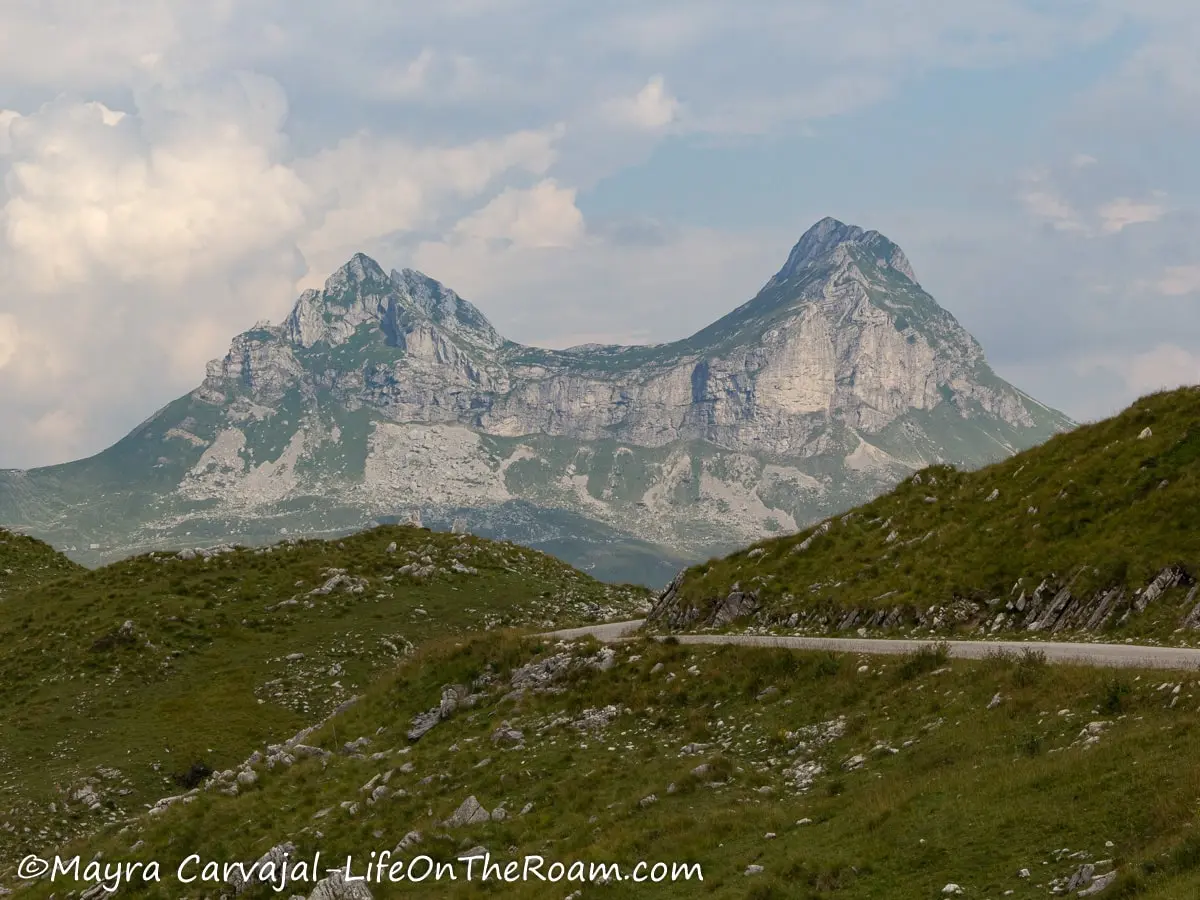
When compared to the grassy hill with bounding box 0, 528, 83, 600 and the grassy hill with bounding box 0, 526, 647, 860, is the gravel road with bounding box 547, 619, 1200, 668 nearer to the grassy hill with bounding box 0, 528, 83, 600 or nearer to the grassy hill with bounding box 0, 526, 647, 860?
the grassy hill with bounding box 0, 526, 647, 860

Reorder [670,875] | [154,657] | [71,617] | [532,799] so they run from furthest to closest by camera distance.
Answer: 1. [71,617]
2. [154,657]
3. [532,799]
4. [670,875]

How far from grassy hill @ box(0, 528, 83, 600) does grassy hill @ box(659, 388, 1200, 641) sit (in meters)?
55.3

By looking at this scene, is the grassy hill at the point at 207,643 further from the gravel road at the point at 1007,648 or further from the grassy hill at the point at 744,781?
the gravel road at the point at 1007,648

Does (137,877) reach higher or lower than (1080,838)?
lower

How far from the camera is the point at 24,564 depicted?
8375 cm

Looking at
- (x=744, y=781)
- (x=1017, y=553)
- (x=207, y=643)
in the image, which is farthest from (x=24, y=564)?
(x=1017, y=553)

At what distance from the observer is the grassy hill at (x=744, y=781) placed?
60.8ft

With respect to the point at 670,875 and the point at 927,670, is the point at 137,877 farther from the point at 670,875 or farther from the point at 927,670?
the point at 927,670

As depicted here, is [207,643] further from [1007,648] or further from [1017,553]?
[1007,648]

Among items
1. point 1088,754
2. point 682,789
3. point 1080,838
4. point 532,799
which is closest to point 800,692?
point 682,789

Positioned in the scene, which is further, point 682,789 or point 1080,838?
point 682,789

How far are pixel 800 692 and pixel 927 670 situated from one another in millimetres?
4000

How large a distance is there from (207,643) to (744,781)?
135 ft

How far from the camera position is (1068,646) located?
2956 cm
